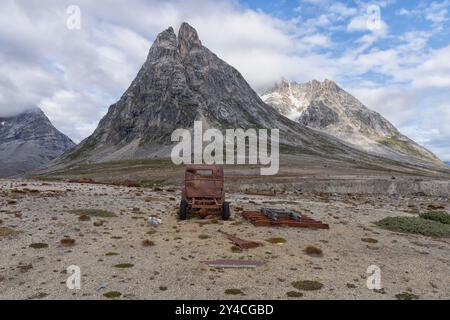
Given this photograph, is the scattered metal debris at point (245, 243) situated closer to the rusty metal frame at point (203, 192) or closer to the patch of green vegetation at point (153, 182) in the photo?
the rusty metal frame at point (203, 192)

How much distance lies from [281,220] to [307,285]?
12.9 metres

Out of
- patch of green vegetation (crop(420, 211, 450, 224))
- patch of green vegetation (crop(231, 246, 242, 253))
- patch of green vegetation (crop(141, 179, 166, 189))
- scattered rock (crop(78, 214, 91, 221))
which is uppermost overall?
patch of green vegetation (crop(141, 179, 166, 189))

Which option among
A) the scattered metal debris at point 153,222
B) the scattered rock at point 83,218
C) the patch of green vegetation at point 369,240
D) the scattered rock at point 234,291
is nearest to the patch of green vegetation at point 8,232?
the scattered rock at point 83,218

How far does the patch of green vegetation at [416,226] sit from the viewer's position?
86.6 feet

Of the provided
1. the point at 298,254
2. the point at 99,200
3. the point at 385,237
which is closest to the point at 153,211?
the point at 99,200

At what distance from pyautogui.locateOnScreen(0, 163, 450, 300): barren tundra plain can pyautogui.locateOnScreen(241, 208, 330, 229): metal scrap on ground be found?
91 cm

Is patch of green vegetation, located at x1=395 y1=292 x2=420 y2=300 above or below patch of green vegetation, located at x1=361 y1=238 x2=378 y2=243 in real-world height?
below

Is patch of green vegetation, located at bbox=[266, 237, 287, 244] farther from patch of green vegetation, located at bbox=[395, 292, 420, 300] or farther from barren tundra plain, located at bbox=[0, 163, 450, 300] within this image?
patch of green vegetation, located at bbox=[395, 292, 420, 300]

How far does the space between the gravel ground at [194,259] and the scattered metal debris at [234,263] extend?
0.36 metres

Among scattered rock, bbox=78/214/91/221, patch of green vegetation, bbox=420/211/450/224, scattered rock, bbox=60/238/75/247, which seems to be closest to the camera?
scattered rock, bbox=60/238/75/247

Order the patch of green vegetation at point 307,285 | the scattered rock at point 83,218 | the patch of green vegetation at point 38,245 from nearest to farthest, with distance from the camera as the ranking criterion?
the patch of green vegetation at point 307,285 < the patch of green vegetation at point 38,245 < the scattered rock at point 83,218

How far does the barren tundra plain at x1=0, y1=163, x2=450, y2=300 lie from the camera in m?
14.5

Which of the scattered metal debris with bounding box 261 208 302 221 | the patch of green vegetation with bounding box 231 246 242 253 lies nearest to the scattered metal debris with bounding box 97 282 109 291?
the patch of green vegetation with bounding box 231 246 242 253
